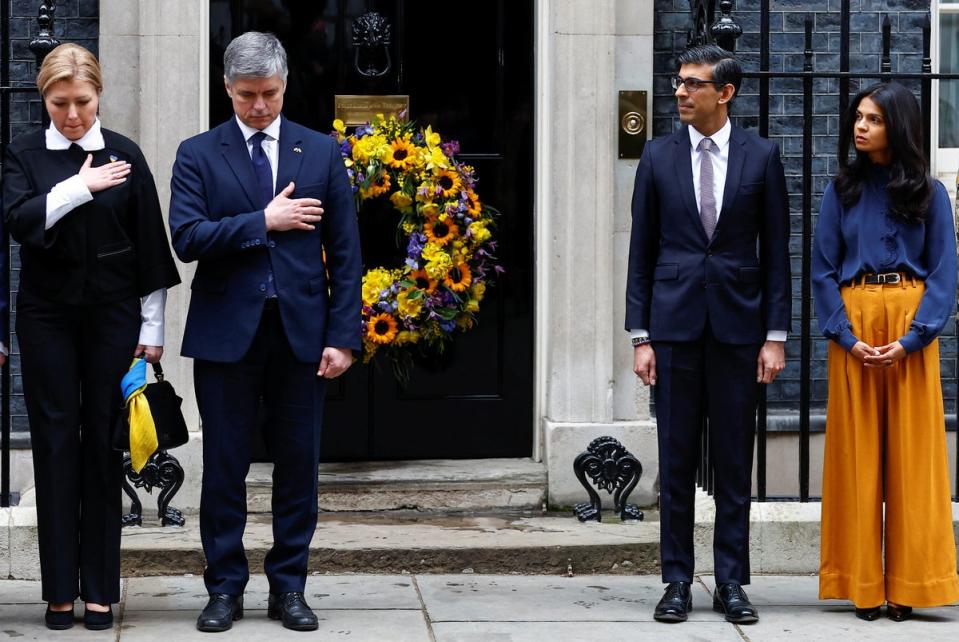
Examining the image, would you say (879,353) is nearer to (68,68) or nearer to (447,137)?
(447,137)

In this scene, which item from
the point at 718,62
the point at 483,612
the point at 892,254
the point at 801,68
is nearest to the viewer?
the point at 718,62

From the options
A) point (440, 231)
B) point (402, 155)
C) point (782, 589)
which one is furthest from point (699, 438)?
point (402, 155)

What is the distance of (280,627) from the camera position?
5809 mm

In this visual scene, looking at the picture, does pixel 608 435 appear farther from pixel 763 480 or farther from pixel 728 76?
pixel 728 76

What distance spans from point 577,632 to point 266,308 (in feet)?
5.17

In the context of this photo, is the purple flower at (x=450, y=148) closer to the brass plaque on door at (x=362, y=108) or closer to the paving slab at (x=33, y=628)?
the brass plaque on door at (x=362, y=108)

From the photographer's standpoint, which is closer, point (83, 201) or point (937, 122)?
point (83, 201)

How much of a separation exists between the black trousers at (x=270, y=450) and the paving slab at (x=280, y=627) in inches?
6.1

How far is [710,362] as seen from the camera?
600 centimetres

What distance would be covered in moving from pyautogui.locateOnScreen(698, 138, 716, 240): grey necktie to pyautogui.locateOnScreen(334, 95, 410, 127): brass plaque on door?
2.04 metres

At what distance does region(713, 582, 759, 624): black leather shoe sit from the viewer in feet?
19.5

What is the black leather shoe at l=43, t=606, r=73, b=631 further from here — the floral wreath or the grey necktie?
the grey necktie

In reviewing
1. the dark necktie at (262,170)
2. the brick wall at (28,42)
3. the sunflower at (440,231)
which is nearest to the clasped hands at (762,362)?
the dark necktie at (262,170)

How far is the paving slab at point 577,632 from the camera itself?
5.76 metres
